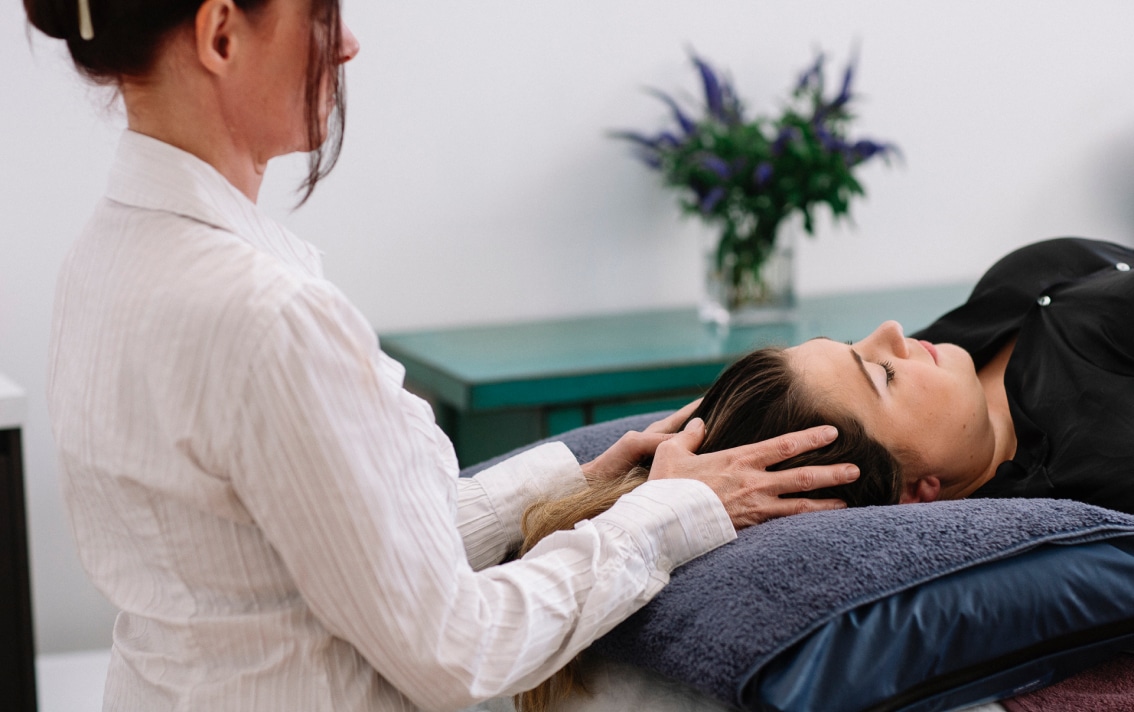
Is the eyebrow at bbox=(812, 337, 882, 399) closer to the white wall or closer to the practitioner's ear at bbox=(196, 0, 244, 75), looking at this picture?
the practitioner's ear at bbox=(196, 0, 244, 75)

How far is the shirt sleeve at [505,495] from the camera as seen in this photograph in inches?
46.8

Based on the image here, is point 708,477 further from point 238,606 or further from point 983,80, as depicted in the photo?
point 983,80

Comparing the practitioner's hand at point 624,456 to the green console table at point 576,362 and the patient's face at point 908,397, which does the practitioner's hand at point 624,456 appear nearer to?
the patient's face at point 908,397

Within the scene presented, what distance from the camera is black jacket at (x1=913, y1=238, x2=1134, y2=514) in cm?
122

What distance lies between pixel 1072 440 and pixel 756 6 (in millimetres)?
1599

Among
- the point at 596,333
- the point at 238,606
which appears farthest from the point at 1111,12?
the point at 238,606

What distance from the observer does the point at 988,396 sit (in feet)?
4.83

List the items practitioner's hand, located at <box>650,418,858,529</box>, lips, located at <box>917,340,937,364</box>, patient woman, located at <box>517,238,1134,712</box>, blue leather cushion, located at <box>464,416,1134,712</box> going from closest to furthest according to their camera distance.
→ blue leather cushion, located at <box>464,416,1134,712</box>
practitioner's hand, located at <box>650,418,858,529</box>
patient woman, located at <box>517,238,1134,712</box>
lips, located at <box>917,340,937,364</box>

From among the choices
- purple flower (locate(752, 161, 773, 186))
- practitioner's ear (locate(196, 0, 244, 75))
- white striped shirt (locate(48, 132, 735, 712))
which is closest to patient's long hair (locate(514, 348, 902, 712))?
white striped shirt (locate(48, 132, 735, 712))

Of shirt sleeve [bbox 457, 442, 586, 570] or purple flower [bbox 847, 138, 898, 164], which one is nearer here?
shirt sleeve [bbox 457, 442, 586, 570]

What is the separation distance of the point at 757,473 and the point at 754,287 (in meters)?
1.34

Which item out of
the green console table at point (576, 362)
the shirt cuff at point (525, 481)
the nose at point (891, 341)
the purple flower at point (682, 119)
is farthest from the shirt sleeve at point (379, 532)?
the purple flower at point (682, 119)

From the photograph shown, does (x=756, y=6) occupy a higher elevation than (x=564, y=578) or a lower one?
higher

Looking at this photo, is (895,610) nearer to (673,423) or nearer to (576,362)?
(673,423)
